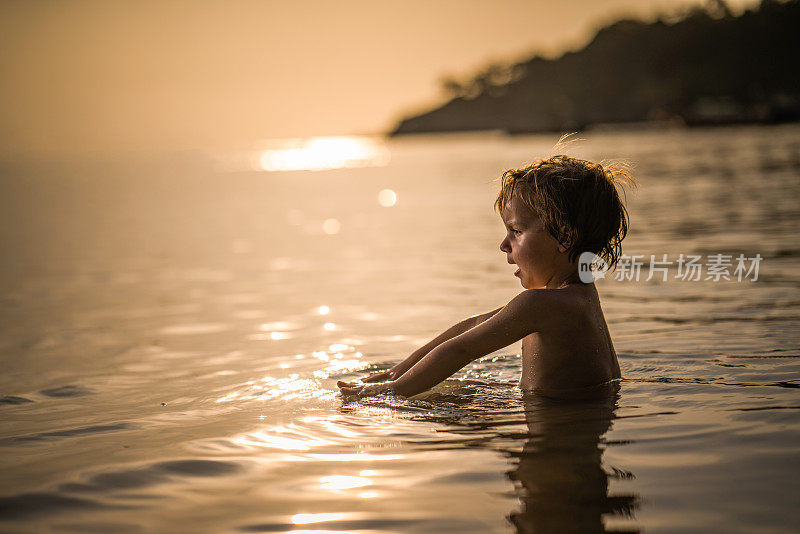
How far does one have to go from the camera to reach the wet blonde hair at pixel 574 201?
4160mm

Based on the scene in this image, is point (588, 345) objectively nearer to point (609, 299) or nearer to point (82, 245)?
point (609, 299)

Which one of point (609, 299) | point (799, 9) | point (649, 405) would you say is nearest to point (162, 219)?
point (609, 299)

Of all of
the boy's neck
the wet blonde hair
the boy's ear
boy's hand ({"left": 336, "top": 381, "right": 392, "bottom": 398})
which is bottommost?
boy's hand ({"left": 336, "top": 381, "right": 392, "bottom": 398})

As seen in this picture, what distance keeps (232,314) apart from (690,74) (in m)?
137

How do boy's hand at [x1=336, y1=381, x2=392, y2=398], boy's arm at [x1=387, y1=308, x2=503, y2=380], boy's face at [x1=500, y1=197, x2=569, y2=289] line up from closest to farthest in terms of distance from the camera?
boy's face at [x1=500, y1=197, x2=569, y2=289] < boy's hand at [x1=336, y1=381, x2=392, y2=398] < boy's arm at [x1=387, y1=308, x2=503, y2=380]

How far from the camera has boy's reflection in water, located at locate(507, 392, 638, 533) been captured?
117 inches

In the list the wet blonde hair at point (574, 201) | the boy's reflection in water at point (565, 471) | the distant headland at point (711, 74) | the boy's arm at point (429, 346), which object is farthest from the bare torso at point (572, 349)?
the distant headland at point (711, 74)

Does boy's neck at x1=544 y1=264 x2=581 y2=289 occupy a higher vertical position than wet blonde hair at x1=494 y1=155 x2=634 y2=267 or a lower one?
lower

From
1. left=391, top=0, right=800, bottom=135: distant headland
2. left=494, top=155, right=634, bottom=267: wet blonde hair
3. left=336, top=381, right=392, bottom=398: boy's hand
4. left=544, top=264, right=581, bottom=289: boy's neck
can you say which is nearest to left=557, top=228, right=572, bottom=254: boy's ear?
left=494, top=155, right=634, bottom=267: wet blonde hair

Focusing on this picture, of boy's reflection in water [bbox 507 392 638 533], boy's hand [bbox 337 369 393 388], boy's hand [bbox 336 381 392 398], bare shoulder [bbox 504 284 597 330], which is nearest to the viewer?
boy's reflection in water [bbox 507 392 638 533]

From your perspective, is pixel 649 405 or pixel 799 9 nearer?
pixel 649 405

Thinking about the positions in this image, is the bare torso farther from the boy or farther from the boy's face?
the boy's face

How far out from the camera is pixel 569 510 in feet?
9.97

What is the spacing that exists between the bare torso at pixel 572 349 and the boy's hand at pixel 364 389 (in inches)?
31.7
